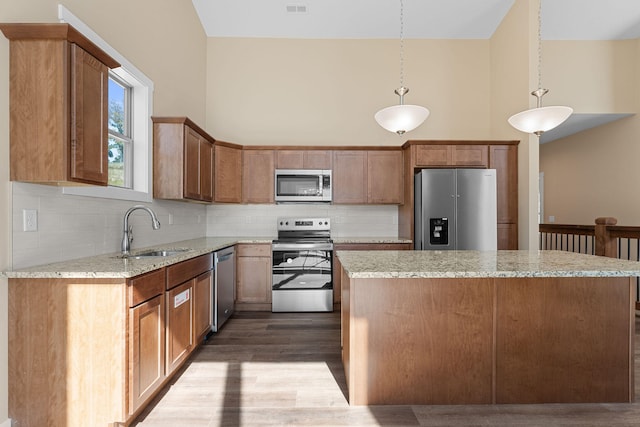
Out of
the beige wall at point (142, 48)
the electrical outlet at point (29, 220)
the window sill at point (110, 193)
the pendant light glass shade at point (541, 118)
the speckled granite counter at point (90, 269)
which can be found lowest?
the speckled granite counter at point (90, 269)

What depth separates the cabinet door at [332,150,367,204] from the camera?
4398mm

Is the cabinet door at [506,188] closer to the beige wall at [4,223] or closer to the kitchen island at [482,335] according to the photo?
the kitchen island at [482,335]

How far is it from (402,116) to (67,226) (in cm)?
234

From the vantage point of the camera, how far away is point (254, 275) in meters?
4.06

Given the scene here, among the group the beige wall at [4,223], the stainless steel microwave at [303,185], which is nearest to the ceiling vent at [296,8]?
the stainless steel microwave at [303,185]

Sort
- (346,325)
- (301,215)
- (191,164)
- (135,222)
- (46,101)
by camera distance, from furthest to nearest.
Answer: (301,215) < (191,164) < (135,222) < (346,325) < (46,101)

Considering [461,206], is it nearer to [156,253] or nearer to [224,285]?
[224,285]

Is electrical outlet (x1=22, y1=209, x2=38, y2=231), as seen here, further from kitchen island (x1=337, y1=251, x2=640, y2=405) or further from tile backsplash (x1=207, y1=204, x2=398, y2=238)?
tile backsplash (x1=207, y1=204, x2=398, y2=238)

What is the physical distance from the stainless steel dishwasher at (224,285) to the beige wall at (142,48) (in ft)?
5.26

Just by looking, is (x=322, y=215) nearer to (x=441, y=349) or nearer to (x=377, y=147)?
(x=377, y=147)

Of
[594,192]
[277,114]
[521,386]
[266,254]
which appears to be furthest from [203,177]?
[594,192]

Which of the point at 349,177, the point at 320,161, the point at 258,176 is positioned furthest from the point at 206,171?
the point at 349,177

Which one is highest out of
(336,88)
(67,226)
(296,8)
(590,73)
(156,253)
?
(296,8)

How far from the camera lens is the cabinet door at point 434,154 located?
4066mm
